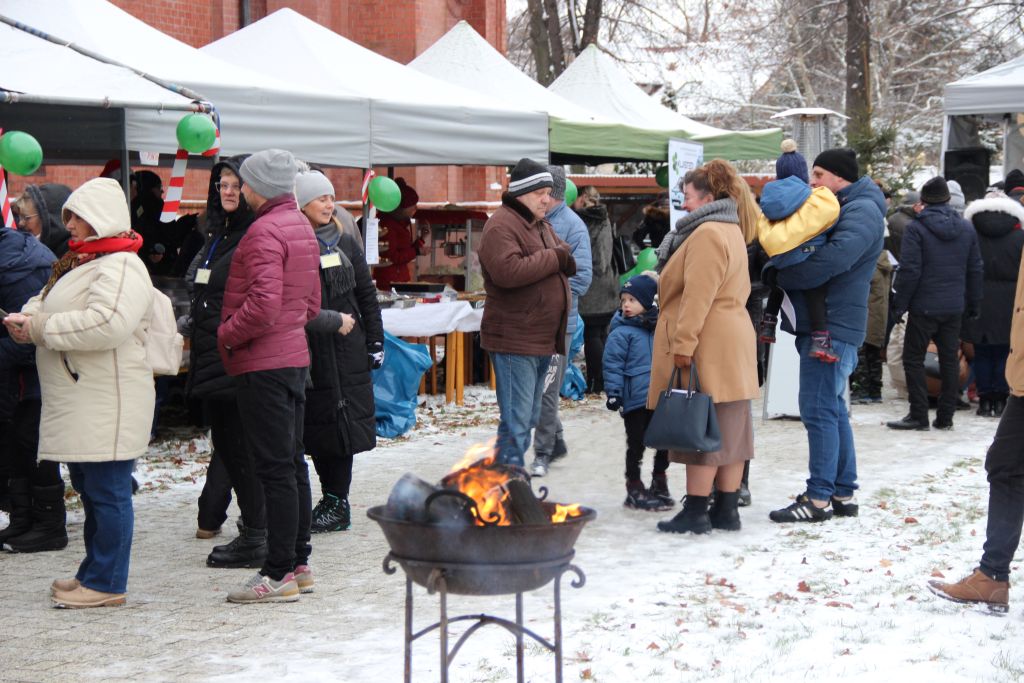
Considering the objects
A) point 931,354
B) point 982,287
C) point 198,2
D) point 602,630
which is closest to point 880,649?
point 602,630

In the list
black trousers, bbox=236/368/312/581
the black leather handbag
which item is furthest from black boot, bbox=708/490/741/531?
black trousers, bbox=236/368/312/581

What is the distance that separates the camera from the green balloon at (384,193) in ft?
34.8

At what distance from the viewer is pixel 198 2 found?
18453 millimetres

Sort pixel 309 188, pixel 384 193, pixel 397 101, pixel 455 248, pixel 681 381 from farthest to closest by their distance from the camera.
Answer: pixel 455 248, pixel 384 193, pixel 397 101, pixel 681 381, pixel 309 188

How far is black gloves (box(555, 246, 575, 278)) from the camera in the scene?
7164 millimetres

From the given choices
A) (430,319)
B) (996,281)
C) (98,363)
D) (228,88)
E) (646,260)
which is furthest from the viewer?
(646,260)

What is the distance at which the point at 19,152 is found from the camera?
7254 millimetres

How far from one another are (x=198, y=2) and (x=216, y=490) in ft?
43.1

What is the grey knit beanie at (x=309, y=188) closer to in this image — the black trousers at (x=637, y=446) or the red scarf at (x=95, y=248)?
the red scarf at (x=95, y=248)

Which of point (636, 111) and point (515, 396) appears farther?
point (636, 111)

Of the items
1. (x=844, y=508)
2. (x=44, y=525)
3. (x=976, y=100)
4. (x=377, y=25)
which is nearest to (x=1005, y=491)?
(x=844, y=508)

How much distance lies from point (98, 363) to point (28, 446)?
1.43 metres

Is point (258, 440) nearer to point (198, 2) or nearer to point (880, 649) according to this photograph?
point (880, 649)

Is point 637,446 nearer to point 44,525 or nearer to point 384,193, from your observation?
point 44,525
